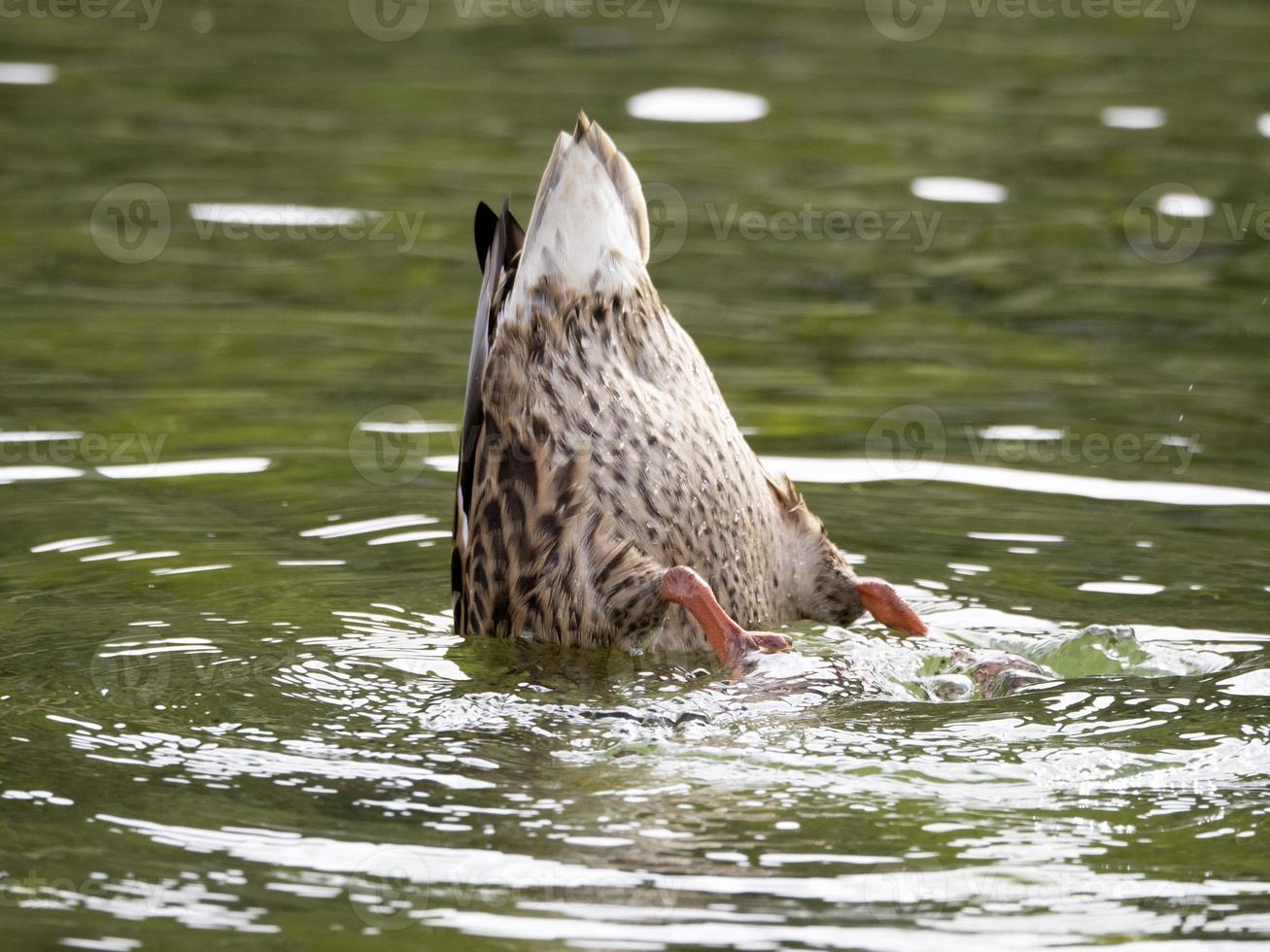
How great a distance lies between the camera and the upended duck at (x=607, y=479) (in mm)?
5609

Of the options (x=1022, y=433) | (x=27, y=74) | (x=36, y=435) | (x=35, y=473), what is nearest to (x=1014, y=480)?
(x=1022, y=433)

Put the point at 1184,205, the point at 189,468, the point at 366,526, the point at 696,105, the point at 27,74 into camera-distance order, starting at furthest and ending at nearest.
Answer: the point at 27,74, the point at 696,105, the point at 1184,205, the point at 189,468, the point at 366,526

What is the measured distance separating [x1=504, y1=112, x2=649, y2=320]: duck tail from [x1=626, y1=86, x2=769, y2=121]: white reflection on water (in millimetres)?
6673

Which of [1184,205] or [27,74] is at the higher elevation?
[27,74]

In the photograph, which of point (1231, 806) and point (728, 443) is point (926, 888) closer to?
point (1231, 806)

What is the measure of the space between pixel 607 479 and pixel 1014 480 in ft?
7.13

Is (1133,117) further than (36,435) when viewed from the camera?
Yes

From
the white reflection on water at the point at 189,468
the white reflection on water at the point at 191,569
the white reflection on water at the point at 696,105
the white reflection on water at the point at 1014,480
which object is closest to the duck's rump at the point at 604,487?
the white reflection on water at the point at 191,569

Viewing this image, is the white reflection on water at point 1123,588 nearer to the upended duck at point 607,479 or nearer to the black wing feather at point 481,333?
the upended duck at point 607,479

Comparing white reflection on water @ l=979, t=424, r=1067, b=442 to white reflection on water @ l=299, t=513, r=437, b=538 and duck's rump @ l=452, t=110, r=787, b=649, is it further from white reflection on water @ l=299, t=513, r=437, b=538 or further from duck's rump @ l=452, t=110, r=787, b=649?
white reflection on water @ l=299, t=513, r=437, b=538

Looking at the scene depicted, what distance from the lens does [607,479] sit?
18.5 ft

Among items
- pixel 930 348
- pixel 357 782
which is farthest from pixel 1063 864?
pixel 930 348

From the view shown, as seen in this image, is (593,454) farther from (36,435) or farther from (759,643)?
(36,435)

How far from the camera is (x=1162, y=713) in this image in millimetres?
5113
